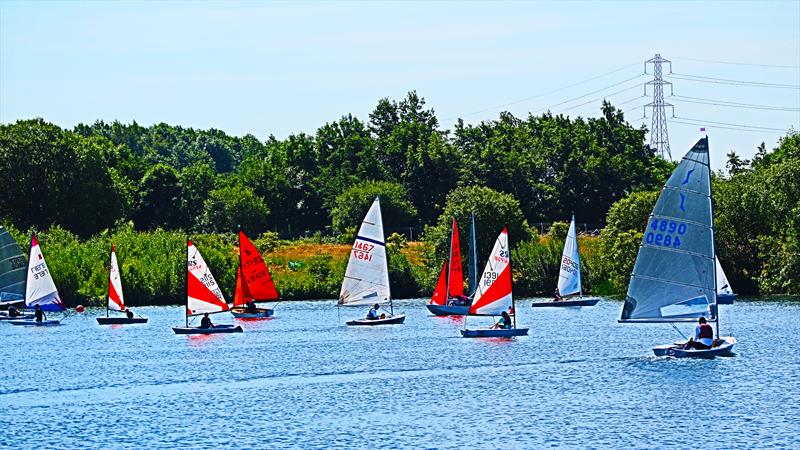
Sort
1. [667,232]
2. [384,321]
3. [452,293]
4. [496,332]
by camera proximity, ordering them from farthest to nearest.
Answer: [452,293]
[384,321]
[496,332]
[667,232]

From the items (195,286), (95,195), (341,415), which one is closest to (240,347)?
(195,286)

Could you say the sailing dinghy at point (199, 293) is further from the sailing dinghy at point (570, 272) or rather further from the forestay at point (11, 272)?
the sailing dinghy at point (570, 272)

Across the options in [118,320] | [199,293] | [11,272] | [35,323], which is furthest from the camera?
[11,272]

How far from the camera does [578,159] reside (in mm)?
161125

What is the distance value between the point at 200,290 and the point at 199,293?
23 centimetres

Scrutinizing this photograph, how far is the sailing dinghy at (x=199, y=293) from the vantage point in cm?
7662

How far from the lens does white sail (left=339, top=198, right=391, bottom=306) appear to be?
80188 millimetres

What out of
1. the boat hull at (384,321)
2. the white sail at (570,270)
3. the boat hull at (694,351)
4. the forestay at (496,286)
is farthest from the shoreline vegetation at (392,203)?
the boat hull at (694,351)

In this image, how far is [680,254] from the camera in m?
55.1

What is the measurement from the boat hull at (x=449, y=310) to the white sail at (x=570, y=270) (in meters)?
15.3

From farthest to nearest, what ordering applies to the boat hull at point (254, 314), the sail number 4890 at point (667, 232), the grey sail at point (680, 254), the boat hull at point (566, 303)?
the boat hull at point (566, 303) < the boat hull at point (254, 314) < the sail number 4890 at point (667, 232) < the grey sail at point (680, 254)

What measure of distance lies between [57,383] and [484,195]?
248 ft

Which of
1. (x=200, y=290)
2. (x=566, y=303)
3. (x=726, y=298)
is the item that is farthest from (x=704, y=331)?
(x=726, y=298)

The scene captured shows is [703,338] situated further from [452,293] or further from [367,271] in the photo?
[452,293]
